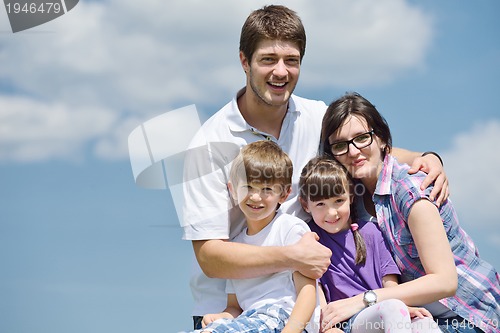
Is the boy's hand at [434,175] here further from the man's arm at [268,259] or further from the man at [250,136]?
the man's arm at [268,259]

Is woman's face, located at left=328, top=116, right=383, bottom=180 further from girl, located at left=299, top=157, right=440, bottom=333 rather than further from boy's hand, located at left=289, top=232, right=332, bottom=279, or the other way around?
boy's hand, located at left=289, top=232, right=332, bottom=279

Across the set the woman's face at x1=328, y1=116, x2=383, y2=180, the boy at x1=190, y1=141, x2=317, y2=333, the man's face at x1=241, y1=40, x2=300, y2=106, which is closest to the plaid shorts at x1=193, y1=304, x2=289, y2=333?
the boy at x1=190, y1=141, x2=317, y2=333

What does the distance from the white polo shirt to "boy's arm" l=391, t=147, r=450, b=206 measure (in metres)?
0.84

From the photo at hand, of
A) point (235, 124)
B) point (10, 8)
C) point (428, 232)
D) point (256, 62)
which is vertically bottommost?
point (428, 232)

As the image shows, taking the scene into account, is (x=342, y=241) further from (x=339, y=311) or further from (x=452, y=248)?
(x=452, y=248)

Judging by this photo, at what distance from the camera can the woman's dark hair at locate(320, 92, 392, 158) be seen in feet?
18.0

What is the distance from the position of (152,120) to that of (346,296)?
8.68ft

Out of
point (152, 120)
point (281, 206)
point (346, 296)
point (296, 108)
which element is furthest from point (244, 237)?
point (152, 120)

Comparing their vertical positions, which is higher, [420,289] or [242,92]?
[242,92]

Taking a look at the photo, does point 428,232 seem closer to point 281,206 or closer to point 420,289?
point 420,289

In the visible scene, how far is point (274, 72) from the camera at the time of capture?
18.9 ft

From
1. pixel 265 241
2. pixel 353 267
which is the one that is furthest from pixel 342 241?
pixel 265 241

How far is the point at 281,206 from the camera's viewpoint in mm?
5539

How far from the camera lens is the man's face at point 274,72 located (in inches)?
227
